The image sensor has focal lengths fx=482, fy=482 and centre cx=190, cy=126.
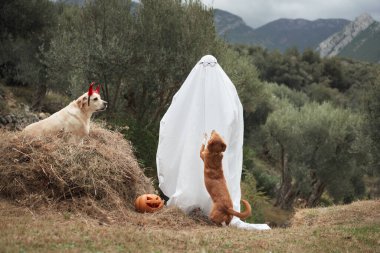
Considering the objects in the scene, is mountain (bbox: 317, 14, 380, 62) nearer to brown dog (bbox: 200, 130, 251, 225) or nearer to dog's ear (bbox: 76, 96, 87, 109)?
brown dog (bbox: 200, 130, 251, 225)

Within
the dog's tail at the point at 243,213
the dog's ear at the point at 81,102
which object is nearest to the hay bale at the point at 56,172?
the dog's ear at the point at 81,102

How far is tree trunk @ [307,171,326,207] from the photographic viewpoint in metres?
28.6

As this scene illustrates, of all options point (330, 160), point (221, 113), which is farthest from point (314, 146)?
point (221, 113)

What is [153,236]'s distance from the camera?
281 inches

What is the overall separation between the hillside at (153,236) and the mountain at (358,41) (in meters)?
99.9

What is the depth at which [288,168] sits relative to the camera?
97.5 feet

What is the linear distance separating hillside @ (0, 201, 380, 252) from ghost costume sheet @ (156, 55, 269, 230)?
1.97 feet

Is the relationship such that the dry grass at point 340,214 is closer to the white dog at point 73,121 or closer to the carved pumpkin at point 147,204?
the carved pumpkin at point 147,204

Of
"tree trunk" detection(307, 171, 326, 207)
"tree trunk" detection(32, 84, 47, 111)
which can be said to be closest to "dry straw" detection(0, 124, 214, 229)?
"tree trunk" detection(32, 84, 47, 111)

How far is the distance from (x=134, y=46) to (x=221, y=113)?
8138mm

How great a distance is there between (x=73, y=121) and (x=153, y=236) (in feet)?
10.9

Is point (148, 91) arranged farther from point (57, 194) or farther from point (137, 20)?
point (57, 194)

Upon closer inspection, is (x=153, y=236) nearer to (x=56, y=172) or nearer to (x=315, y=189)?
(x=56, y=172)

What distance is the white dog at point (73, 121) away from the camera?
9.14 m
